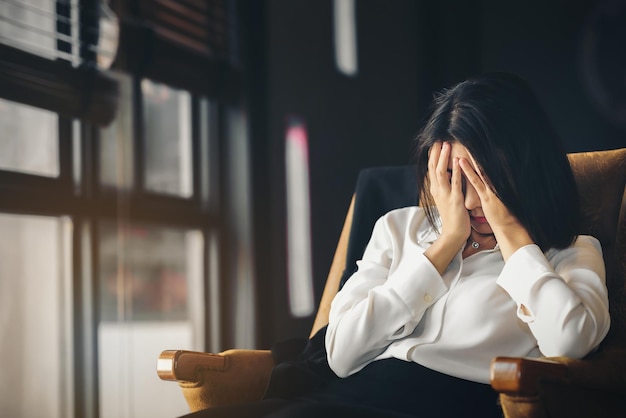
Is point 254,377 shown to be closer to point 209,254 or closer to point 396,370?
point 396,370

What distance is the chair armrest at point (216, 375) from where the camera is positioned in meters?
1.28

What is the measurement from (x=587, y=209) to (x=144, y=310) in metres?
1.41

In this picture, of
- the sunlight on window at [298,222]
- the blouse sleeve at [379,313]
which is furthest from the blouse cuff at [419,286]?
the sunlight on window at [298,222]

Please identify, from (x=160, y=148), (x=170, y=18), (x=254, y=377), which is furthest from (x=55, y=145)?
(x=254, y=377)

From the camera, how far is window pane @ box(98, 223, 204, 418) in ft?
6.79

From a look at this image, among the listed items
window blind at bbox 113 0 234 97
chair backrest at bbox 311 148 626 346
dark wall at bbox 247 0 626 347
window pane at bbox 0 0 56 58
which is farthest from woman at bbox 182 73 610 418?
dark wall at bbox 247 0 626 347

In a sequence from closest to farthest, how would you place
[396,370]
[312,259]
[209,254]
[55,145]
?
[396,370], [55,145], [209,254], [312,259]

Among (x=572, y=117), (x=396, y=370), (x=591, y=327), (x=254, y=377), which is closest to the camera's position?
(x=591, y=327)

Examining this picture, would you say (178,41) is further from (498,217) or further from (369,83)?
(498,217)

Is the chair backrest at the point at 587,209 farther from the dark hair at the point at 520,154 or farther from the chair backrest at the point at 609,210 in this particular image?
the dark hair at the point at 520,154

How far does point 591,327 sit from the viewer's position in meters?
1.03

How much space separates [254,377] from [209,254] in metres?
1.23

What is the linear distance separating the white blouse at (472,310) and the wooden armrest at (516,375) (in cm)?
14

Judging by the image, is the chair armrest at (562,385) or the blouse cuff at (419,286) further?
the blouse cuff at (419,286)
